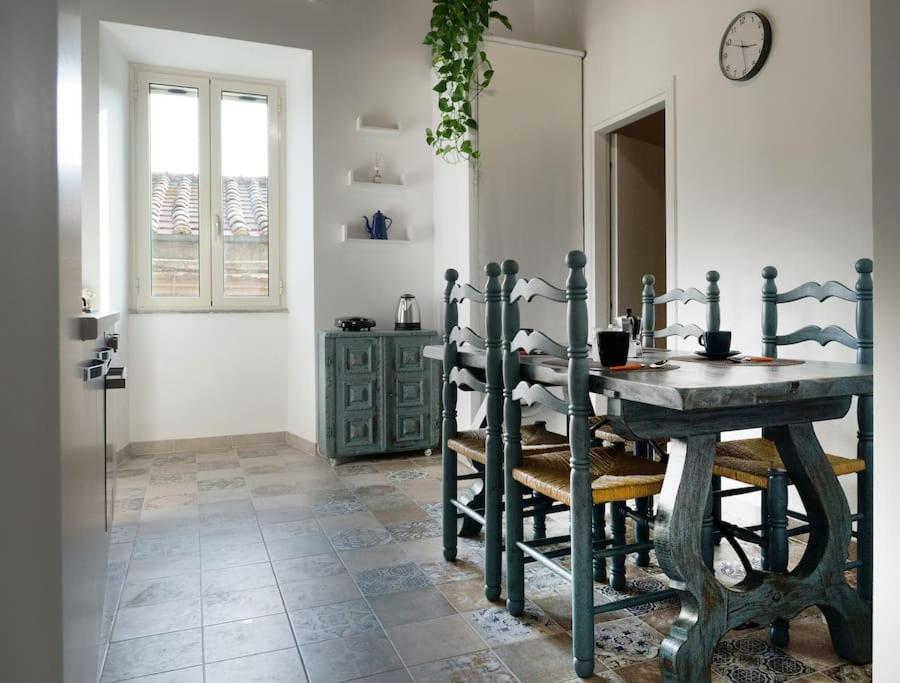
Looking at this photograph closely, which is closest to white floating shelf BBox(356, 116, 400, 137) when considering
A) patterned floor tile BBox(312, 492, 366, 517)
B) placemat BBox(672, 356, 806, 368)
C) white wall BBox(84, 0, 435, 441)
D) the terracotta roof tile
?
white wall BBox(84, 0, 435, 441)

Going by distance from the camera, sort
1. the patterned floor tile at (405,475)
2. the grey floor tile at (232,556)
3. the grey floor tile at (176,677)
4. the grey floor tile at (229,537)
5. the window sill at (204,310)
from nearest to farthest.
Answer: the grey floor tile at (176,677), the grey floor tile at (232,556), the grey floor tile at (229,537), the patterned floor tile at (405,475), the window sill at (204,310)

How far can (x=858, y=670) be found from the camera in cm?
178

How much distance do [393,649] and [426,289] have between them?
309 cm

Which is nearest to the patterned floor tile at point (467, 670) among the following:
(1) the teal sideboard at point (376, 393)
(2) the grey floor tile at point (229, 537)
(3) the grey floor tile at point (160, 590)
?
(3) the grey floor tile at point (160, 590)

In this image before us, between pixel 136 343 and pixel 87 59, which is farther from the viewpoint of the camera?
pixel 136 343

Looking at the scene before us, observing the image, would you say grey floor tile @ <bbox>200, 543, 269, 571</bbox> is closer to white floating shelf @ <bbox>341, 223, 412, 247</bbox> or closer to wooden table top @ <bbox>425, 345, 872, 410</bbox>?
wooden table top @ <bbox>425, 345, 872, 410</bbox>

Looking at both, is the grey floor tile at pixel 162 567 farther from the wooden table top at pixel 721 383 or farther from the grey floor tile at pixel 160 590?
the wooden table top at pixel 721 383

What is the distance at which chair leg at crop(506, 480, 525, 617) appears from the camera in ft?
6.94

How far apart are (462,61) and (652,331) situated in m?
2.16

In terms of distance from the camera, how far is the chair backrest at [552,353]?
5.87ft

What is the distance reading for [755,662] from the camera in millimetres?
1826

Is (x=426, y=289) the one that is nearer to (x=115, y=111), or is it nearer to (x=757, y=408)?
(x=115, y=111)

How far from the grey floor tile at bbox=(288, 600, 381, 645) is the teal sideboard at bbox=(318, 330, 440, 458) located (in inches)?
81.8

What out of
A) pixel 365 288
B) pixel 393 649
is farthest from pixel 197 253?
pixel 393 649
